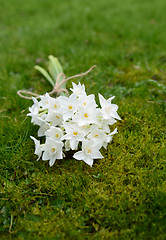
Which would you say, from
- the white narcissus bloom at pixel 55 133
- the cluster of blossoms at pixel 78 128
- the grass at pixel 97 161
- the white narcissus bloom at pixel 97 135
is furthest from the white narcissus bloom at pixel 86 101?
the grass at pixel 97 161

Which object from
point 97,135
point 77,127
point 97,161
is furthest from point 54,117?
point 97,161

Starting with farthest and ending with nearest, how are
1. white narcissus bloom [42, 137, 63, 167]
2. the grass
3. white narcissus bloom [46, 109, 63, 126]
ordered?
white narcissus bloom [46, 109, 63, 126] → white narcissus bloom [42, 137, 63, 167] → the grass

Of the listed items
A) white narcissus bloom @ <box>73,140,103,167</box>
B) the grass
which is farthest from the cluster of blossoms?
the grass

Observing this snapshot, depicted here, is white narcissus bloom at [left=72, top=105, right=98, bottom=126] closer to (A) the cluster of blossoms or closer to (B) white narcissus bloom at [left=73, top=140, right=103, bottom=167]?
(A) the cluster of blossoms

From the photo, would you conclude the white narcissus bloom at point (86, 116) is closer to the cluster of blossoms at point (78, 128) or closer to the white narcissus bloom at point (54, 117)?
the cluster of blossoms at point (78, 128)

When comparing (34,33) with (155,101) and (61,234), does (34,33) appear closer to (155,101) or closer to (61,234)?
(155,101)

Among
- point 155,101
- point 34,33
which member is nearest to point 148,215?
point 155,101
